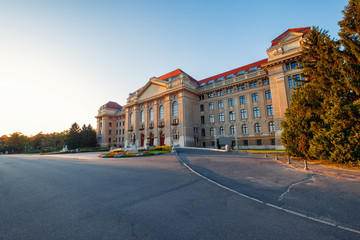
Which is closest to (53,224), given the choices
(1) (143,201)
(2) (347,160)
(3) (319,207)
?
(1) (143,201)

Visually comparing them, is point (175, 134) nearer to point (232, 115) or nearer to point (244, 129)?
point (232, 115)

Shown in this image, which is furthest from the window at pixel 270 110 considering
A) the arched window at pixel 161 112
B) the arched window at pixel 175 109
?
the arched window at pixel 161 112

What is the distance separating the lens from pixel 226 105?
127 feet

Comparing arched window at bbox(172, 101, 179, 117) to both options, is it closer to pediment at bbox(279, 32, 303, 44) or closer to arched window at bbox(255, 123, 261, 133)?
arched window at bbox(255, 123, 261, 133)

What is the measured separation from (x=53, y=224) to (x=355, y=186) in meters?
9.79

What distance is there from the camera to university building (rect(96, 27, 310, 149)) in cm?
2864

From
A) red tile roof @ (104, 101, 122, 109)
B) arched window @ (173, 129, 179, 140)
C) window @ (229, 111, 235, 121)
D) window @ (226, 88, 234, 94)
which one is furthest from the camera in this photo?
red tile roof @ (104, 101, 122, 109)

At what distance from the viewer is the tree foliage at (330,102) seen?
9.34 metres

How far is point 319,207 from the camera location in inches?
163

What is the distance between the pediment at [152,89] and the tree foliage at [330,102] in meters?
34.7

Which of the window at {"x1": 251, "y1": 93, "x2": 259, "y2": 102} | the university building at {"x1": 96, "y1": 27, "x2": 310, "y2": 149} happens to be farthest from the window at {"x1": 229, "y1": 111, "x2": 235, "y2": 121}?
the window at {"x1": 251, "y1": 93, "x2": 259, "y2": 102}

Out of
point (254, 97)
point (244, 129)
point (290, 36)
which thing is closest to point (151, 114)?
point (244, 129)

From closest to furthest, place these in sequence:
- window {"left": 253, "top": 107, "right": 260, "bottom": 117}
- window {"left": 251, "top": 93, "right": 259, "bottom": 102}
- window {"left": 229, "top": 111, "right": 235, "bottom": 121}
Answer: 1. window {"left": 253, "top": 107, "right": 260, "bottom": 117}
2. window {"left": 251, "top": 93, "right": 259, "bottom": 102}
3. window {"left": 229, "top": 111, "right": 235, "bottom": 121}

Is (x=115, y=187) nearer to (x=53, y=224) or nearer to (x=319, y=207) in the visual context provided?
(x=53, y=224)
